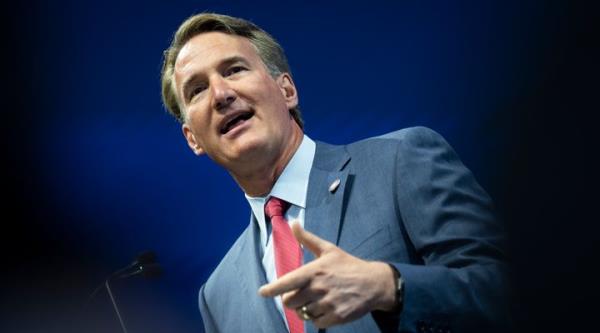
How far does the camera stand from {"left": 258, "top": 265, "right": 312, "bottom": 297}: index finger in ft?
3.35

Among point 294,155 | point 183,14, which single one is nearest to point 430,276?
point 294,155

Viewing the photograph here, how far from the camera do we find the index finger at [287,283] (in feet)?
3.35

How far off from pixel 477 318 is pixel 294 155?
32.0 inches

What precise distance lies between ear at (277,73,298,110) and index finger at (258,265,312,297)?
A: 1107 mm

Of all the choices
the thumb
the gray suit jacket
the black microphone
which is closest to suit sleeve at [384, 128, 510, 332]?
the gray suit jacket

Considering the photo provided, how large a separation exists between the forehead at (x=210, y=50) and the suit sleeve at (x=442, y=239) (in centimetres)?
69

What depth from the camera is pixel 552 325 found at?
36 cm

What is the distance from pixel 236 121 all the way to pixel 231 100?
0.23ft

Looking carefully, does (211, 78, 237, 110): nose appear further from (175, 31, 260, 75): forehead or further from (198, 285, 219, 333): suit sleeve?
(198, 285, 219, 333): suit sleeve

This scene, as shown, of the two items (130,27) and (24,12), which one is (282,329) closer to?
(130,27)

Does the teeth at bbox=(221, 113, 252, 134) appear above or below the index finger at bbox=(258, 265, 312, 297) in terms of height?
above

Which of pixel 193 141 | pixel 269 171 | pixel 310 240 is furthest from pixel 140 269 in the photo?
pixel 310 240

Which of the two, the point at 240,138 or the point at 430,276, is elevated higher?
the point at 240,138

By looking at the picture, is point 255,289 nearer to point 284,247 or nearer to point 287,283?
point 284,247
